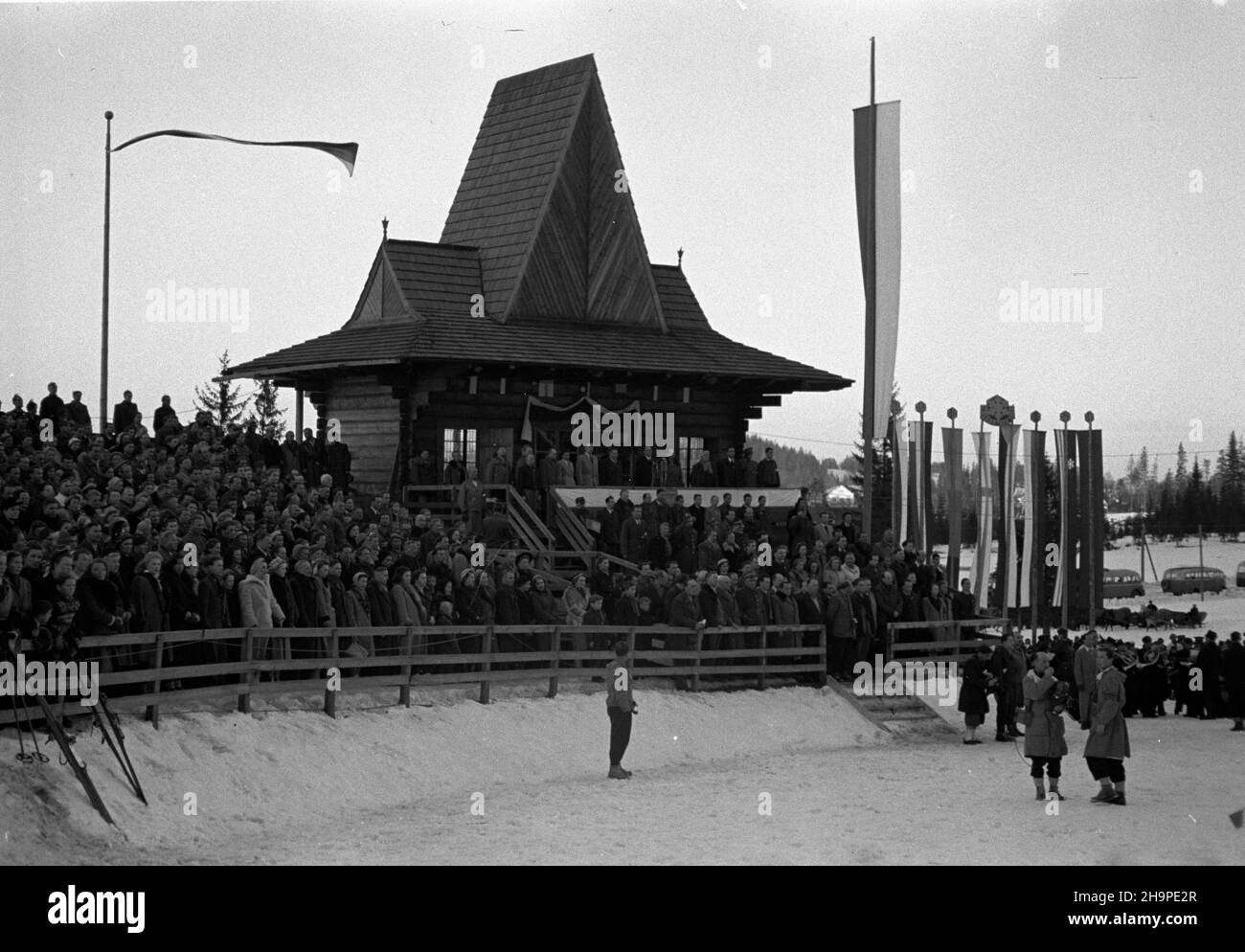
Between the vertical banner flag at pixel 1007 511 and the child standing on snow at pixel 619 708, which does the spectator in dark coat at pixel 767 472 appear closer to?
the vertical banner flag at pixel 1007 511

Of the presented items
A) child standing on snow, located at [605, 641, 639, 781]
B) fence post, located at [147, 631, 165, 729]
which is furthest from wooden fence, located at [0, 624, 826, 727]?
child standing on snow, located at [605, 641, 639, 781]

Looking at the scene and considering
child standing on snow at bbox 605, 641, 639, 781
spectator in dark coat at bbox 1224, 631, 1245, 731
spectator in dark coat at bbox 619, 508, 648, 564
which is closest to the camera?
child standing on snow at bbox 605, 641, 639, 781

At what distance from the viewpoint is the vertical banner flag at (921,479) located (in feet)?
102

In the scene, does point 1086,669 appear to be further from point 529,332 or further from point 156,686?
point 156,686

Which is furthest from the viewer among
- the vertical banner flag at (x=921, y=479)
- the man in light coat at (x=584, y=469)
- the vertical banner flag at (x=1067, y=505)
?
the vertical banner flag at (x=1067, y=505)

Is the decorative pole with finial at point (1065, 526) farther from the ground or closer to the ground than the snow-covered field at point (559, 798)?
farther from the ground

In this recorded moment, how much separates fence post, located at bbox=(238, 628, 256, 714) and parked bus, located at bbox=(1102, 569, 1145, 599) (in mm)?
59457

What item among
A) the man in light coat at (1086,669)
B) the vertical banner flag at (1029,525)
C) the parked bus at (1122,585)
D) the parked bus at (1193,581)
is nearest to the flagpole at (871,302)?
the vertical banner flag at (1029,525)

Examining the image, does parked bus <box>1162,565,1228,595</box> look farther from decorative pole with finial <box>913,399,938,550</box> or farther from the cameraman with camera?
the cameraman with camera

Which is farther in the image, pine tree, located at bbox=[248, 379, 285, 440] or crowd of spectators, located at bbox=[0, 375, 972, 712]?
pine tree, located at bbox=[248, 379, 285, 440]

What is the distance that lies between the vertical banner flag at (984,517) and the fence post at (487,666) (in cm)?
1288

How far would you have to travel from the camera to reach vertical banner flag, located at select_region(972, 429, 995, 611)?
105 ft
